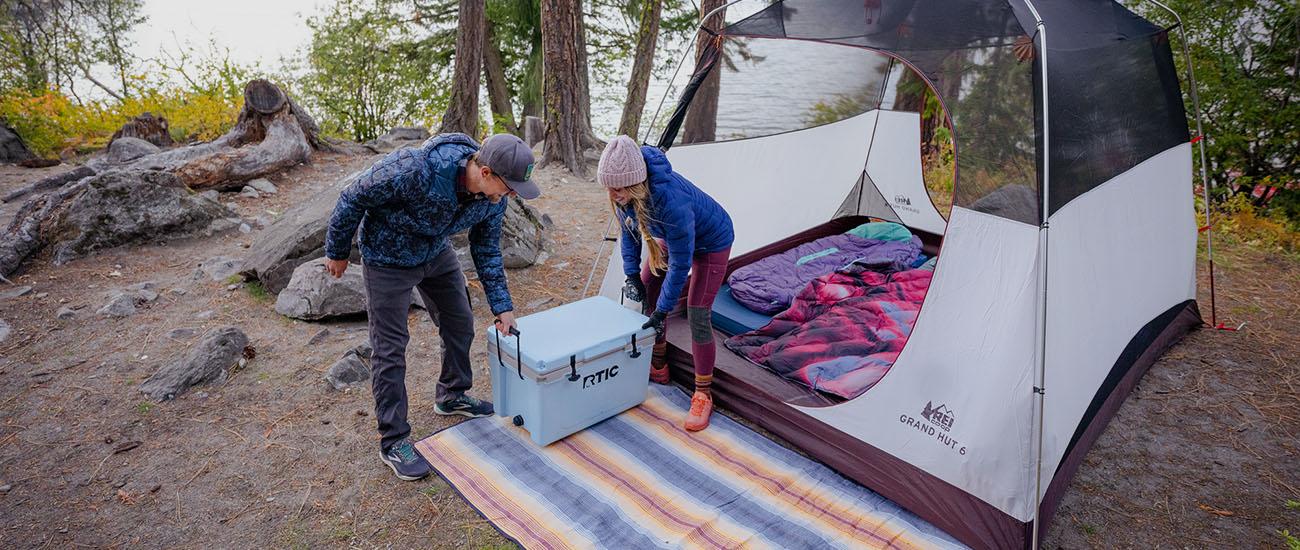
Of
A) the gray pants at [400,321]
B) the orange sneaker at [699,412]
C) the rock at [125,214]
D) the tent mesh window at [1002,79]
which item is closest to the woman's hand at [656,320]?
the orange sneaker at [699,412]

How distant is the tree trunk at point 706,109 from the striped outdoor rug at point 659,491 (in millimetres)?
1628

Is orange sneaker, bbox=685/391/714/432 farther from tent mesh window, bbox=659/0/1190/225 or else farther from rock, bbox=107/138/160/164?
rock, bbox=107/138/160/164

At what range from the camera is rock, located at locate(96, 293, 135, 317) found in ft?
13.1

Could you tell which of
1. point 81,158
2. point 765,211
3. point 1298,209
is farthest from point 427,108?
point 1298,209

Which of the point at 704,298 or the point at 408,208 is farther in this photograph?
the point at 704,298

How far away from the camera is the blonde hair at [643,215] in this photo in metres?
2.65

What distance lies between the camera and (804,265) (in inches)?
179

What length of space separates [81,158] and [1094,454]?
9.46 meters

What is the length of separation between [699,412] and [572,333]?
28.0 inches

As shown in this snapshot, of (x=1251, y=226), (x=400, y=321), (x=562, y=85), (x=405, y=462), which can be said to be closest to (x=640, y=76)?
(x=562, y=85)

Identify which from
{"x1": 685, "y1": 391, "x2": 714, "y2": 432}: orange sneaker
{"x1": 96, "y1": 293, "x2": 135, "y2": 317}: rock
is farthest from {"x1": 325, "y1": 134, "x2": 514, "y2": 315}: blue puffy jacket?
{"x1": 96, "y1": 293, "x2": 135, "y2": 317}: rock

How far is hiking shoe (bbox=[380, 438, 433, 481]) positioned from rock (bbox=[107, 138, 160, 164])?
5576 millimetres

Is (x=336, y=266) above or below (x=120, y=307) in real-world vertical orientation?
above

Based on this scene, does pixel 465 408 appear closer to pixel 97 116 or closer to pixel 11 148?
pixel 11 148
